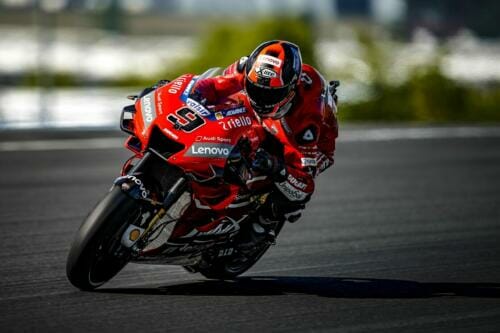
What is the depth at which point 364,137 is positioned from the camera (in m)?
14.4

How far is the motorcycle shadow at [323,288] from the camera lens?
603 cm

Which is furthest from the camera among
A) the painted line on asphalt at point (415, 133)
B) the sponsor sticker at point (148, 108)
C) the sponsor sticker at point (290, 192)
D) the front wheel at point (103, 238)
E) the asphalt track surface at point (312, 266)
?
the painted line on asphalt at point (415, 133)

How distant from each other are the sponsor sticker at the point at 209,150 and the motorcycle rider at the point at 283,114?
0.27 metres

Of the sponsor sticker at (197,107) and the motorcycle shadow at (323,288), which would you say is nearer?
the sponsor sticker at (197,107)

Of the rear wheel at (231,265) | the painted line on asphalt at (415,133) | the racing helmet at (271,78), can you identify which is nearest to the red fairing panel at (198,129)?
the racing helmet at (271,78)

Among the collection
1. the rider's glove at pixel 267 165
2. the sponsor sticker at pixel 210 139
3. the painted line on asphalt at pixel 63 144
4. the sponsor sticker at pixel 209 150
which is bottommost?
the painted line on asphalt at pixel 63 144

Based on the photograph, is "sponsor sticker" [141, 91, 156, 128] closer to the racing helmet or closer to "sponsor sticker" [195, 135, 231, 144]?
"sponsor sticker" [195, 135, 231, 144]

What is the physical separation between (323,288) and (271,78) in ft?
4.53

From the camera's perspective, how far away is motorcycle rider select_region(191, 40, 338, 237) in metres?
5.77

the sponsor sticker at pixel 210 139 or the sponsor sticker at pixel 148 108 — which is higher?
the sponsor sticker at pixel 148 108

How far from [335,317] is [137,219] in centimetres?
117

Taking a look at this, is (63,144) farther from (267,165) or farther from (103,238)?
(103,238)

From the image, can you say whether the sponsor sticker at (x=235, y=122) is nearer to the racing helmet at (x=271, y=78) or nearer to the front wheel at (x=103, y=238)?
the racing helmet at (x=271, y=78)

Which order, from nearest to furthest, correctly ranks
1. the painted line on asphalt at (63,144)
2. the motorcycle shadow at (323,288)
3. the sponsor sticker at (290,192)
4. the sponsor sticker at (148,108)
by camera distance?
the sponsor sticker at (148,108), the sponsor sticker at (290,192), the motorcycle shadow at (323,288), the painted line on asphalt at (63,144)
